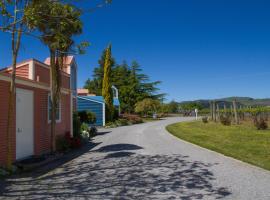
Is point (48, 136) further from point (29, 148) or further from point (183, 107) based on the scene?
point (183, 107)

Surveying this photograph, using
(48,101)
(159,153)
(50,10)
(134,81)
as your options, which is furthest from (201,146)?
(134,81)

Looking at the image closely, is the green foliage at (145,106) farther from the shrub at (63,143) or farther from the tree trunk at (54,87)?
the tree trunk at (54,87)

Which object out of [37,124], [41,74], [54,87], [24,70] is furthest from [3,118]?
[41,74]

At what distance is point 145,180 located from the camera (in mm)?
7953

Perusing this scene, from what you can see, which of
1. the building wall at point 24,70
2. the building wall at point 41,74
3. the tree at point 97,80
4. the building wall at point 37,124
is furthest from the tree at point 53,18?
the tree at point 97,80

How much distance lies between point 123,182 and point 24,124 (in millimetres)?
5241

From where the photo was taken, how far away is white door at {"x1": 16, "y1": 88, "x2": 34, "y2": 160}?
11008mm

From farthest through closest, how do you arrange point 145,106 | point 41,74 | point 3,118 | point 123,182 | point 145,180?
point 145,106
point 41,74
point 3,118
point 145,180
point 123,182

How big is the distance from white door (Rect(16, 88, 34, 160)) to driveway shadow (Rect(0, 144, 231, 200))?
1901 millimetres

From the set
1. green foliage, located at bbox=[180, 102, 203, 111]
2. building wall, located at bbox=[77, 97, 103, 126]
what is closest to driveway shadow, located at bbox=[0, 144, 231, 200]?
building wall, located at bbox=[77, 97, 103, 126]

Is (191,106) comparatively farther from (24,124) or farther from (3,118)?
(3,118)

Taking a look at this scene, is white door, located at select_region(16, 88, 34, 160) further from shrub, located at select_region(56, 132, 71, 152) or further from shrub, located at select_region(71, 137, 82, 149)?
shrub, located at select_region(71, 137, 82, 149)

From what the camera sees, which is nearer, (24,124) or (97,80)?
(24,124)

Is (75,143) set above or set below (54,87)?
below
